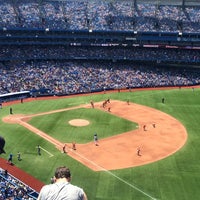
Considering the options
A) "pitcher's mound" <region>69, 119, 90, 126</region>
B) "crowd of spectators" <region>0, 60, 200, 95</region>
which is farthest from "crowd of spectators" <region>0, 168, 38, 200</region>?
"crowd of spectators" <region>0, 60, 200, 95</region>

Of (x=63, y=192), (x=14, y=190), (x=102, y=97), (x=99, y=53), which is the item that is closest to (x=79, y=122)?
(x=102, y=97)

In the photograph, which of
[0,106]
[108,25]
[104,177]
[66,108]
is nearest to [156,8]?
[108,25]

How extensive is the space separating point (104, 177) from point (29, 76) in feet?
137

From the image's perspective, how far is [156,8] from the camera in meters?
88.8

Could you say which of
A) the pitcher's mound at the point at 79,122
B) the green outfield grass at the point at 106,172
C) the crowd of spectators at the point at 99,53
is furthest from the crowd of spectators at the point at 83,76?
the pitcher's mound at the point at 79,122

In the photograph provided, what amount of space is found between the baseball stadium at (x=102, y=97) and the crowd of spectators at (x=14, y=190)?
13 cm

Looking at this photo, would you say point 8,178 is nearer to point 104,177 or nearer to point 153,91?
point 104,177

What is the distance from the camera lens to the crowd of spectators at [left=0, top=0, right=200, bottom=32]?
7931cm

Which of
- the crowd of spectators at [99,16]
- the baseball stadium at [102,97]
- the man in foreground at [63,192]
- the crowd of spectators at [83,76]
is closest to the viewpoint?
the man in foreground at [63,192]

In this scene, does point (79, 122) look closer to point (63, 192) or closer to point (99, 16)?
point (99, 16)

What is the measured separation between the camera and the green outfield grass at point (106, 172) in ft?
101

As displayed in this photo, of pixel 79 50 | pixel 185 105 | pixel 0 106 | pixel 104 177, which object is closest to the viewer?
pixel 104 177

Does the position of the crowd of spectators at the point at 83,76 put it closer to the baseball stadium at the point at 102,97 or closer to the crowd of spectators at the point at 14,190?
the baseball stadium at the point at 102,97

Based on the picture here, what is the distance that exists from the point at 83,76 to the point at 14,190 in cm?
4784
